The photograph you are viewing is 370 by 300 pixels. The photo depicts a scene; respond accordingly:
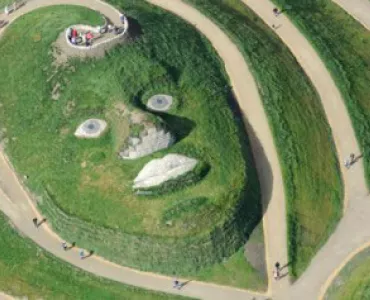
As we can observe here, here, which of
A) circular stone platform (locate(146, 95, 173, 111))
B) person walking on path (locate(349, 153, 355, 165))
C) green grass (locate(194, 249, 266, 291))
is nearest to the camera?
green grass (locate(194, 249, 266, 291))

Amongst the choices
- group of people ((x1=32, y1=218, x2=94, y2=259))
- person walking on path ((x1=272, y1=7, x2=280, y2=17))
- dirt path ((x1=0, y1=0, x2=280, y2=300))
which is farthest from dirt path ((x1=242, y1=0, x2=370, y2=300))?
group of people ((x1=32, y1=218, x2=94, y2=259))

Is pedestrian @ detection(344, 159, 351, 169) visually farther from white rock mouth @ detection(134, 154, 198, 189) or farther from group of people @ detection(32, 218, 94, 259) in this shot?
A: group of people @ detection(32, 218, 94, 259)

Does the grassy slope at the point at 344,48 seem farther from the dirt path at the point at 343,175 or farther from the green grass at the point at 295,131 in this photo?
the green grass at the point at 295,131

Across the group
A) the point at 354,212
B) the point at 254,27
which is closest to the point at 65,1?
the point at 254,27

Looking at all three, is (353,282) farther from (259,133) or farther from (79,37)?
(79,37)

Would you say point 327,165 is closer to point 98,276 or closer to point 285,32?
point 285,32

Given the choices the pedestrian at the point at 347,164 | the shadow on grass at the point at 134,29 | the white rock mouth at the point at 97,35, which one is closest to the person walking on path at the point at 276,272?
the pedestrian at the point at 347,164
